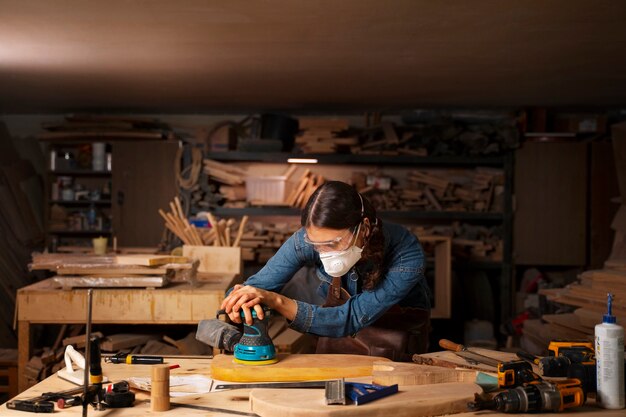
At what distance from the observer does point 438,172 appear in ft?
28.8

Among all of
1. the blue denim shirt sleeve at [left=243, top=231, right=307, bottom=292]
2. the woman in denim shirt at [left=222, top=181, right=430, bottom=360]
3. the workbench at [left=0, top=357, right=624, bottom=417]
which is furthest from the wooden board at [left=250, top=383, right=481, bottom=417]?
the blue denim shirt sleeve at [left=243, top=231, right=307, bottom=292]

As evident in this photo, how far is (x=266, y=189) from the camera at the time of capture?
27.7 ft

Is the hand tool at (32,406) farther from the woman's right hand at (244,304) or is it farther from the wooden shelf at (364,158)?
the wooden shelf at (364,158)

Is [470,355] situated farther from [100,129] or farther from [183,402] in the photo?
[100,129]

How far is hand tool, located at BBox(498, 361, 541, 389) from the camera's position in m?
2.44

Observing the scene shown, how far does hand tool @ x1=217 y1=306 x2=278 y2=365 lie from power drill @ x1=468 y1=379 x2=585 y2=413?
0.83 meters

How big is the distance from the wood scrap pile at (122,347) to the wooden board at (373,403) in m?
2.88

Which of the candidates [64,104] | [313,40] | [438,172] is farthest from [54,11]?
[438,172]

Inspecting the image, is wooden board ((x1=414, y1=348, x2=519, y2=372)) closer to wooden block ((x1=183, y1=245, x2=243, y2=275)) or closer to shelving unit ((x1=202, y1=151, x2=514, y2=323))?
wooden block ((x1=183, y1=245, x2=243, y2=275))

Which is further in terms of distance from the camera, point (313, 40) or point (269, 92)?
point (269, 92)

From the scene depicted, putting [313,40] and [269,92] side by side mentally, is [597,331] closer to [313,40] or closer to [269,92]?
[313,40]

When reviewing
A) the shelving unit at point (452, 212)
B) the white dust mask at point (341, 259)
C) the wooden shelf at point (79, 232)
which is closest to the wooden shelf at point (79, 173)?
the wooden shelf at point (79, 232)

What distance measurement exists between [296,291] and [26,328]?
301 centimetres

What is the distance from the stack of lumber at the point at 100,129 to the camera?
856 centimetres
